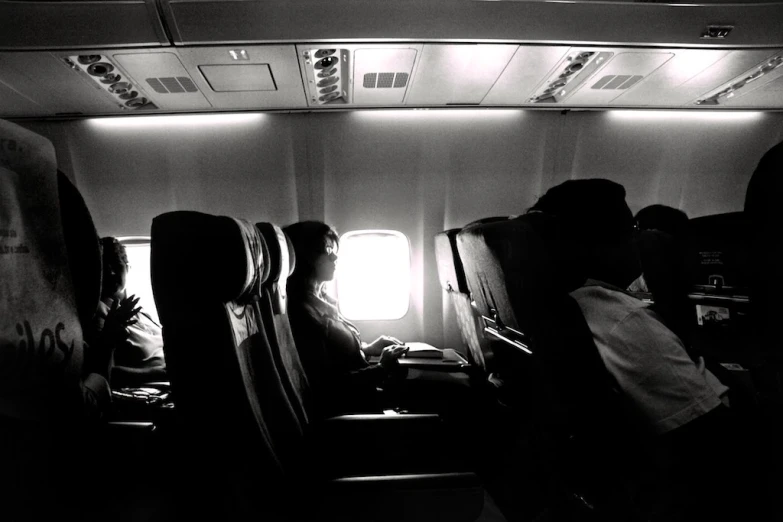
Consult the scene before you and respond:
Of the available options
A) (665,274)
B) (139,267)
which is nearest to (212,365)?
(665,274)

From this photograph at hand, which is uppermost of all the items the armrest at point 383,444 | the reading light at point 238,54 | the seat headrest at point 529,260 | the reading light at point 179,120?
the reading light at point 238,54

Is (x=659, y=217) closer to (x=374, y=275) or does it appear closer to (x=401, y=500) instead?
(x=374, y=275)

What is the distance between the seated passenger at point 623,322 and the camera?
1130 mm

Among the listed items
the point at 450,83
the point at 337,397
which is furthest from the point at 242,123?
the point at 337,397

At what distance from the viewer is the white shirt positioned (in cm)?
112

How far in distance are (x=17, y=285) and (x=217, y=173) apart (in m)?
3.47

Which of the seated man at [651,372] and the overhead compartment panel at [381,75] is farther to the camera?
the overhead compartment panel at [381,75]

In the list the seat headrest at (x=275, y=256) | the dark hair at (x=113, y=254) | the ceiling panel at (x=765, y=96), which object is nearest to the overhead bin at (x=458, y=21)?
the ceiling panel at (x=765, y=96)

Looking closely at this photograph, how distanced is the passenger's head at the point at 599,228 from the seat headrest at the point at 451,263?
126cm

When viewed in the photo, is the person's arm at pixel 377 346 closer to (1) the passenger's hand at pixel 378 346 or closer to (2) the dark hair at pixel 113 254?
(1) the passenger's hand at pixel 378 346

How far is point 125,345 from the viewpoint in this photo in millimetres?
3027

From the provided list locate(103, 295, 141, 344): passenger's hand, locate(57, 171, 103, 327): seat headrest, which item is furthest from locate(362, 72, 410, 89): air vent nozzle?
locate(57, 171, 103, 327): seat headrest

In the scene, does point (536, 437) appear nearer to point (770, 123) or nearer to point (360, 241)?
point (360, 241)

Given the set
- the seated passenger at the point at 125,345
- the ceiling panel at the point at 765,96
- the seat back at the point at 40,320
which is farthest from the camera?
the ceiling panel at the point at 765,96
